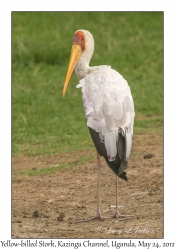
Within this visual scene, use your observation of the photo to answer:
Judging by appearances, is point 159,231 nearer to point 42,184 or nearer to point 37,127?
point 42,184

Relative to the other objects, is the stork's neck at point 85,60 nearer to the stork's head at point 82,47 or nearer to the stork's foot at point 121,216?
the stork's head at point 82,47

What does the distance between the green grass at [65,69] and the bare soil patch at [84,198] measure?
2.56 ft

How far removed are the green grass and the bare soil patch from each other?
0.78 metres

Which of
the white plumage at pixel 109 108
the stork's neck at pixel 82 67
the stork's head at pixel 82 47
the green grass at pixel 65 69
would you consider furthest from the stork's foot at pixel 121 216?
the green grass at pixel 65 69

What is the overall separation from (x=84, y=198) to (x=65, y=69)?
5096mm

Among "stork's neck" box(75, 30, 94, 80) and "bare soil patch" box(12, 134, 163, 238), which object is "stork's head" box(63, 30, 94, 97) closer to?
"stork's neck" box(75, 30, 94, 80)

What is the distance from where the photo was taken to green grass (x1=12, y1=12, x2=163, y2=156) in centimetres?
982

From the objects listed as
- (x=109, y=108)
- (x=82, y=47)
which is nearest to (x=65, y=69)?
(x=82, y=47)

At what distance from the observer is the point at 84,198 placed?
24.5 ft

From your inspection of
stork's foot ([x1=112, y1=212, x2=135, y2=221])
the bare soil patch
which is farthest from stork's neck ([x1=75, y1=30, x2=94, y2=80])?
stork's foot ([x1=112, y1=212, x2=135, y2=221])

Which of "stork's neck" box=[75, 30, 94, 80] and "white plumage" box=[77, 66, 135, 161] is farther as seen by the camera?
"stork's neck" box=[75, 30, 94, 80]

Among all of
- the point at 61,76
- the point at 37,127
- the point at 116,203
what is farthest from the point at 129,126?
the point at 61,76

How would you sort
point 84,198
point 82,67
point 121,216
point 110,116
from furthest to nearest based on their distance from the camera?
1. point 82,67
2. point 84,198
3. point 121,216
4. point 110,116

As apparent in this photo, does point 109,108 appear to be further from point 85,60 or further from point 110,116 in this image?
point 85,60
